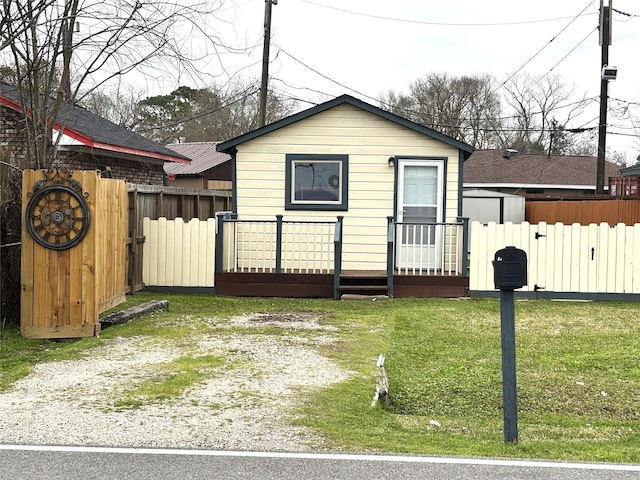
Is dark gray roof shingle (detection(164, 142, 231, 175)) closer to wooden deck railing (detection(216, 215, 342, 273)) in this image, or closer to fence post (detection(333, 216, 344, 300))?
wooden deck railing (detection(216, 215, 342, 273))

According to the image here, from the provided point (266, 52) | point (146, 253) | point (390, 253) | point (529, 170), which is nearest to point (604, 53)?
point (266, 52)

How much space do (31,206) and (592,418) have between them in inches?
248

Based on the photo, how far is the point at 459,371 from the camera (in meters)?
7.82

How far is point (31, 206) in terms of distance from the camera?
8859 mm

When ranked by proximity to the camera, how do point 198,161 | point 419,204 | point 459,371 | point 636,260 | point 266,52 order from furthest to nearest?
point 198,161 < point 266,52 < point 419,204 < point 636,260 < point 459,371

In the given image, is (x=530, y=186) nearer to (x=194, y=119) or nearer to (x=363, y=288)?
(x=194, y=119)

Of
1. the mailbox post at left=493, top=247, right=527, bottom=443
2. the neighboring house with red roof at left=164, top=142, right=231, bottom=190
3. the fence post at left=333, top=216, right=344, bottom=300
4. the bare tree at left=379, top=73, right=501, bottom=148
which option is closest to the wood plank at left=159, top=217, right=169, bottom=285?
the fence post at left=333, top=216, right=344, bottom=300

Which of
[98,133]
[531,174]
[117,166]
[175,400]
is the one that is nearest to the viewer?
[175,400]

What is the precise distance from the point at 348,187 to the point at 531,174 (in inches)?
1024

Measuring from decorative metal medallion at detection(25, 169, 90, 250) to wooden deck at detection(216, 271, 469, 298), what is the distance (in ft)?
17.1

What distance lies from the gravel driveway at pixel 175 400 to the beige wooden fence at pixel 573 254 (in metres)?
6.02

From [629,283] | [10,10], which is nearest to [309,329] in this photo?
[10,10]

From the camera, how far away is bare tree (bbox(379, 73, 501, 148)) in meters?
45.8

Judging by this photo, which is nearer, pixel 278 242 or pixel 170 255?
pixel 278 242
